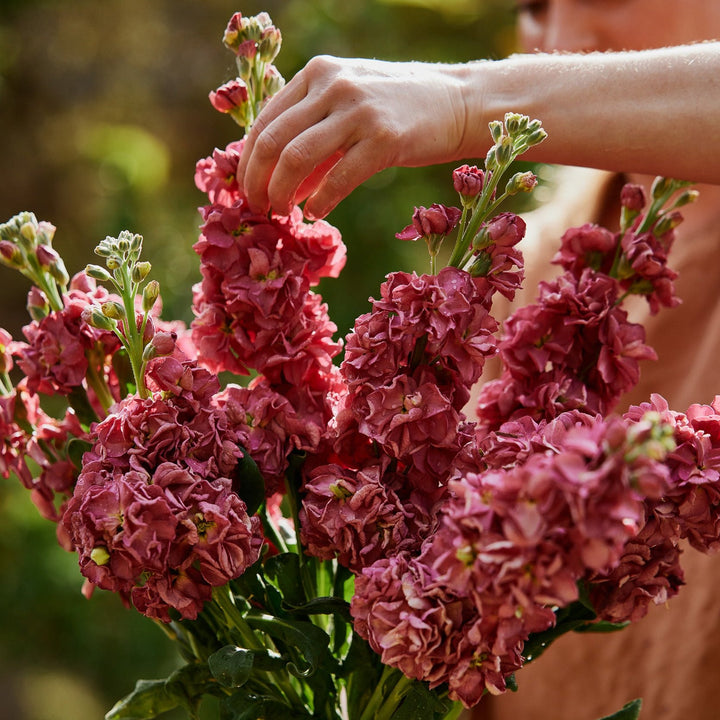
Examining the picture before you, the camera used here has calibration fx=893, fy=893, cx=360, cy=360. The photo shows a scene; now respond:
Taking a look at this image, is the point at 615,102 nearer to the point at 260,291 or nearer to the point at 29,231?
the point at 260,291

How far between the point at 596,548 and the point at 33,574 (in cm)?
163

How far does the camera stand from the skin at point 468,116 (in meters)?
0.43

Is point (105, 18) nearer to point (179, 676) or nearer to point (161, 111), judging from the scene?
point (161, 111)

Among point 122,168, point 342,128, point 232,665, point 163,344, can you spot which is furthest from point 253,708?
point 122,168

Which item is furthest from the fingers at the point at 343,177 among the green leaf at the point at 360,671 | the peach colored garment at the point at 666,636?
the peach colored garment at the point at 666,636

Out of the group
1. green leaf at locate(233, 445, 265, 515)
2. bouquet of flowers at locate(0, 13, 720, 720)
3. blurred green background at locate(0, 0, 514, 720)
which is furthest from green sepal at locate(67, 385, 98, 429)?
blurred green background at locate(0, 0, 514, 720)

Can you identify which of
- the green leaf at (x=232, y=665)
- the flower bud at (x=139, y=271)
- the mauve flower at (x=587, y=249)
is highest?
the flower bud at (x=139, y=271)

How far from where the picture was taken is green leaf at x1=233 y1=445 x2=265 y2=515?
1.37ft

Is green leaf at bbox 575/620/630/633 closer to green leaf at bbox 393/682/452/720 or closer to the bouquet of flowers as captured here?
the bouquet of flowers

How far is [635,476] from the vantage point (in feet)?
0.89

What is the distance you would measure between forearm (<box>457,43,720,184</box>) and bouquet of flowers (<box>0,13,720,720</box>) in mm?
49

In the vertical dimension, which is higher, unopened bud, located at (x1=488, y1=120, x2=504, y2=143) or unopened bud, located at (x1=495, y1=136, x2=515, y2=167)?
unopened bud, located at (x1=488, y1=120, x2=504, y2=143)

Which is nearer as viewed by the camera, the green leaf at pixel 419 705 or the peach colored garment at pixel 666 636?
the green leaf at pixel 419 705

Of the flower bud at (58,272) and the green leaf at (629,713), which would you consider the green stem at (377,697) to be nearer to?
the green leaf at (629,713)
